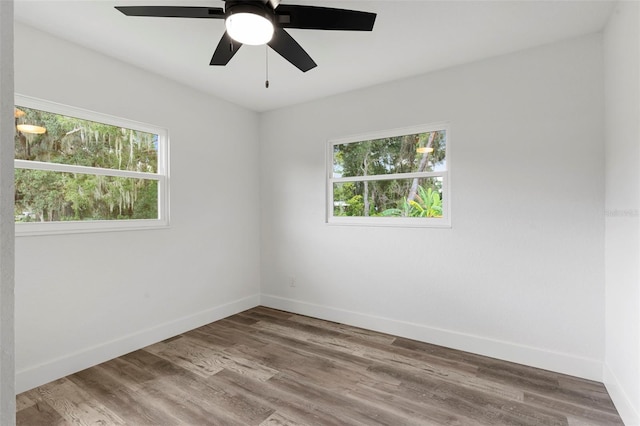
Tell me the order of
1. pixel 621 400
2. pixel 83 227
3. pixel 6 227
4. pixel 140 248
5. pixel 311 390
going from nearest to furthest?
pixel 6 227 → pixel 621 400 → pixel 311 390 → pixel 83 227 → pixel 140 248

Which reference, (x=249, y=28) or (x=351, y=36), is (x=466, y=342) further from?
(x=249, y=28)

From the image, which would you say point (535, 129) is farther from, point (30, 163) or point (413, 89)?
point (30, 163)

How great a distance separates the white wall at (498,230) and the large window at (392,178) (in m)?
→ 0.11

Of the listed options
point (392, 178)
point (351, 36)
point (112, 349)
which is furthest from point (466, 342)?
point (112, 349)

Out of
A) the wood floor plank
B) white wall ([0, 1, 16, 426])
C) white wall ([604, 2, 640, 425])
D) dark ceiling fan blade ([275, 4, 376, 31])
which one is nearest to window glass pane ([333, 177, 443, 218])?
white wall ([604, 2, 640, 425])

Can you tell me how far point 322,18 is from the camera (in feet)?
5.67

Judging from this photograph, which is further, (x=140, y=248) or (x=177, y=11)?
(x=140, y=248)

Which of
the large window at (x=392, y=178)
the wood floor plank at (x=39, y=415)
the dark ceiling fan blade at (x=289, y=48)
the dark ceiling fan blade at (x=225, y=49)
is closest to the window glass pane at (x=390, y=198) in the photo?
the large window at (x=392, y=178)

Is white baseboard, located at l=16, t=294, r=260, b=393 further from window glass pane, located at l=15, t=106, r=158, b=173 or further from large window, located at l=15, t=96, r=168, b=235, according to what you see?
window glass pane, located at l=15, t=106, r=158, b=173

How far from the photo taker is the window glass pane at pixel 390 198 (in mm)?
3135

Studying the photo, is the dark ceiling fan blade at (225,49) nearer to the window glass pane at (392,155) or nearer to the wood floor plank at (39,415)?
the window glass pane at (392,155)

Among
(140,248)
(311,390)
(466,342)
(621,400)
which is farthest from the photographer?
(140,248)

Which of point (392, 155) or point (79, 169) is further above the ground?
point (392, 155)

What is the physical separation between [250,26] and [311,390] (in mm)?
2403
